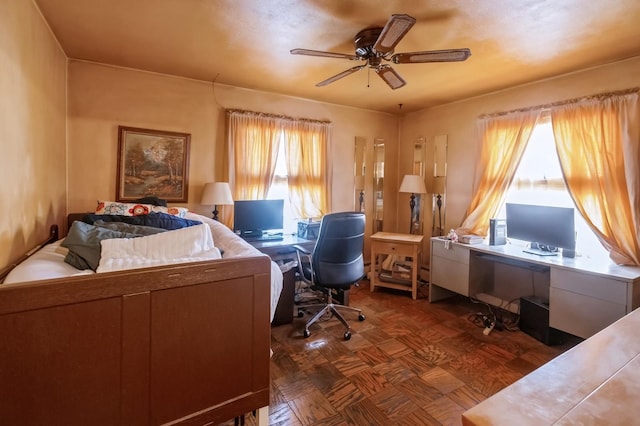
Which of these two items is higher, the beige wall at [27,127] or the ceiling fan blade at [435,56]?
the ceiling fan blade at [435,56]

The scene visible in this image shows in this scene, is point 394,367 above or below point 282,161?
below

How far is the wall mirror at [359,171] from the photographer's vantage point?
173 inches

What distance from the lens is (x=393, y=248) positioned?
3.79m

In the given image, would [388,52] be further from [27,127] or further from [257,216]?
[27,127]

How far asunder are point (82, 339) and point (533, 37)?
313 cm

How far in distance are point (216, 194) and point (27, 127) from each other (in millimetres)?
1507

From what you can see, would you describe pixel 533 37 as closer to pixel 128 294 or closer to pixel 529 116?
pixel 529 116

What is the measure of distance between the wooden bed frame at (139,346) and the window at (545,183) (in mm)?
3034

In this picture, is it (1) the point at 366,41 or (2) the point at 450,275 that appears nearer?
(1) the point at 366,41

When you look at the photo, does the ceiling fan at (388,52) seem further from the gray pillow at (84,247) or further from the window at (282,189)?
the window at (282,189)

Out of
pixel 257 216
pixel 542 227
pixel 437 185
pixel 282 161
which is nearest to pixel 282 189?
pixel 282 161

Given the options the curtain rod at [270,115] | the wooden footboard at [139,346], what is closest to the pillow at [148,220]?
the wooden footboard at [139,346]

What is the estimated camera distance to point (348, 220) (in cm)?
269

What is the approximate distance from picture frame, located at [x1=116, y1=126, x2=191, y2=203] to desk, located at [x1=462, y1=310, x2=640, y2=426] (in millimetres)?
3208
